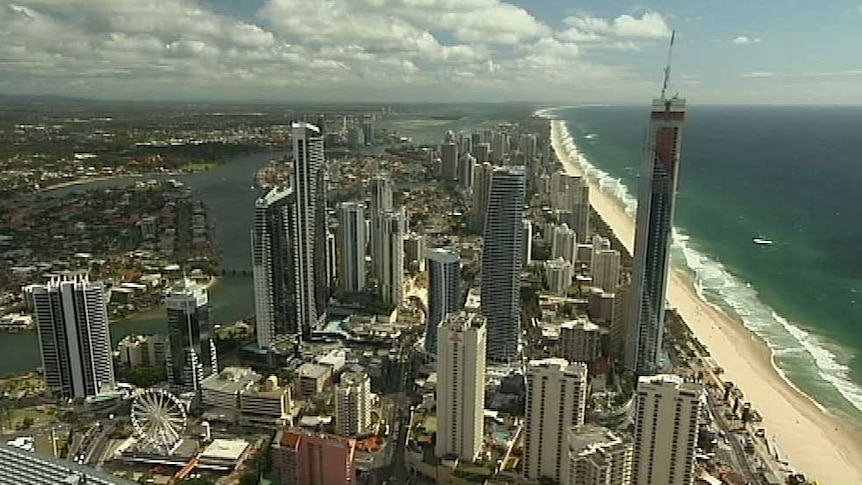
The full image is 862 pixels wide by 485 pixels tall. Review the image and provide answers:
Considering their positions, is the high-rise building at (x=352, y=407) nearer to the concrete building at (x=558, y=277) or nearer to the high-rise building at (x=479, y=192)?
the concrete building at (x=558, y=277)

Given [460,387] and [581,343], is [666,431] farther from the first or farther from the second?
[581,343]

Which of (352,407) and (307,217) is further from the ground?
(307,217)

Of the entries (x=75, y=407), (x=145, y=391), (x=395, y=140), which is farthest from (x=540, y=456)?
(x=395, y=140)

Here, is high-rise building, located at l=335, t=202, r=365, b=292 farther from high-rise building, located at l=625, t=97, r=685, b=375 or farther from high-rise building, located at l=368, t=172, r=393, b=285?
high-rise building, located at l=625, t=97, r=685, b=375

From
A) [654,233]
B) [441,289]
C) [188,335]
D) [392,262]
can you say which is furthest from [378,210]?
[654,233]

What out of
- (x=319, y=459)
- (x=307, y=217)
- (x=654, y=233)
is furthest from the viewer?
(x=307, y=217)

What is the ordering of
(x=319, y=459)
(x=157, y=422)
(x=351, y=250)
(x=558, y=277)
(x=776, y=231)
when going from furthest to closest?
(x=776, y=231)
(x=558, y=277)
(x=351, y=250)
(x=157, y=422)
(x=319, y=459)
